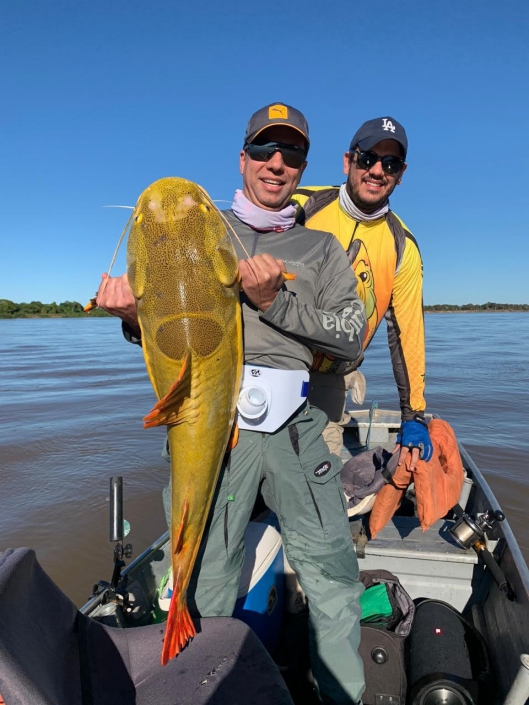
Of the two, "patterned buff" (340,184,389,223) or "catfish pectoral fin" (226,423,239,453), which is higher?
"patterned buff" (340,184,389,223)

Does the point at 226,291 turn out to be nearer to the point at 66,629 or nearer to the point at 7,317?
the point at 66,629

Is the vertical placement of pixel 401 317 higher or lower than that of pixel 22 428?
higher

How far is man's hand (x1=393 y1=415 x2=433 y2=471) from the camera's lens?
3.73 meters

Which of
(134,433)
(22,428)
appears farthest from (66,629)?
(22,428)

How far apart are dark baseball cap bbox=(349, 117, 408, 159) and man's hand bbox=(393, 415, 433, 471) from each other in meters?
2.20

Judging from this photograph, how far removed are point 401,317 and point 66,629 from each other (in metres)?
3.24

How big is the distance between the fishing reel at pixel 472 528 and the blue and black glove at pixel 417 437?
1.84 ft

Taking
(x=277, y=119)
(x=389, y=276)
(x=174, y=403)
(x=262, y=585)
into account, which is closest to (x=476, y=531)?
(x=262, y=585)

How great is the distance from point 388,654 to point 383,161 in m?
3.50

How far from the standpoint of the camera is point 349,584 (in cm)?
251

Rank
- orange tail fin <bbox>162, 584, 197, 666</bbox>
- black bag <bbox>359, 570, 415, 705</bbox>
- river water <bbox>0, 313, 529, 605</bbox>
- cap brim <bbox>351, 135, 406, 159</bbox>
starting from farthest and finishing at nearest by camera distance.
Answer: river water <bbox>0, 313, 529, 605</bbox> → cap brim <bbox>351, 135, 406, 159</bbox> → black bag <bbox>359, 570, 415, 705</bbox> → orange tail fin <bbox>162, 584, 197, 666</bbox>

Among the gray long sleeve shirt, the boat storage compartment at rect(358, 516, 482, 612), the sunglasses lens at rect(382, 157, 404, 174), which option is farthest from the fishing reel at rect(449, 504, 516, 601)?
the sunglasses lens at rect(382, 157, 404, 174)

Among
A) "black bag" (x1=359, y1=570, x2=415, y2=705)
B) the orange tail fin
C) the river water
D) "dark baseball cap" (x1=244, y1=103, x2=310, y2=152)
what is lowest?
the river water

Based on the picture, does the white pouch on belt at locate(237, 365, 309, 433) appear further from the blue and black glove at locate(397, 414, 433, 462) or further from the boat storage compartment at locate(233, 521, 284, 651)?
the blue and black glove at locate(397, 414, 433, 462)
